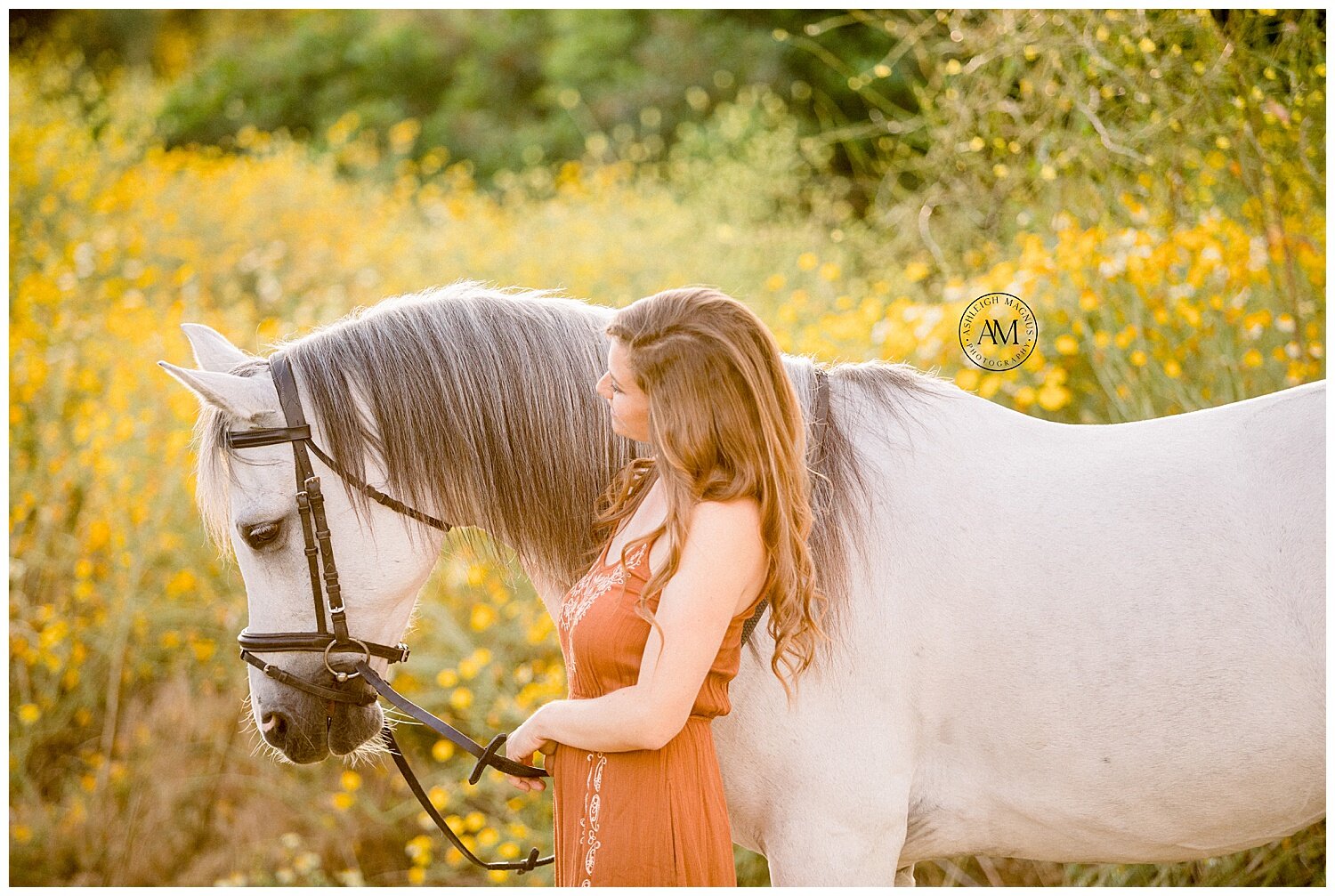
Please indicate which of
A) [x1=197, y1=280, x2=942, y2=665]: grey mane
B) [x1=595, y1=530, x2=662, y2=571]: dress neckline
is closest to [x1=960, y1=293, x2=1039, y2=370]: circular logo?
[x1=197, y1=280, x2=942, y2=665]: grey mane

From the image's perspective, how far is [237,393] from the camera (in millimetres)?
1638

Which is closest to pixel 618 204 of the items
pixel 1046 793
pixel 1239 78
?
pixel 1239 78

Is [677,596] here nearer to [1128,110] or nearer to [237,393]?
[237,393]

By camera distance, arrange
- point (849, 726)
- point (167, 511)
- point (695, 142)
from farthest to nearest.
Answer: point (695, 142)
point (167, 511)
point (849, 726)

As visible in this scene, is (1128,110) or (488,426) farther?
(1128,110)

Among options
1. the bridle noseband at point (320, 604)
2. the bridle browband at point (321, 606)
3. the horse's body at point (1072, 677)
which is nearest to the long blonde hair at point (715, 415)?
the bridle browband at point (321, 606)

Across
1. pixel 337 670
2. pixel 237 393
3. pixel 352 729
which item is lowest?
pixel 352 729

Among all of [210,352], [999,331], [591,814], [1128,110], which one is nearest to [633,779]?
[591,814]

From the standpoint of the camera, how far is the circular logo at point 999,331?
2512mm

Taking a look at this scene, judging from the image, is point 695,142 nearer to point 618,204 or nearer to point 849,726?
point 618,204

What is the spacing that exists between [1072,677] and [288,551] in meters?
1.43

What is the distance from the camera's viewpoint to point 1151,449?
1.74m

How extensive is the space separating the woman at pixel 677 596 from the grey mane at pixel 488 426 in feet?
0.70

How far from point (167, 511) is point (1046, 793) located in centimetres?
339
